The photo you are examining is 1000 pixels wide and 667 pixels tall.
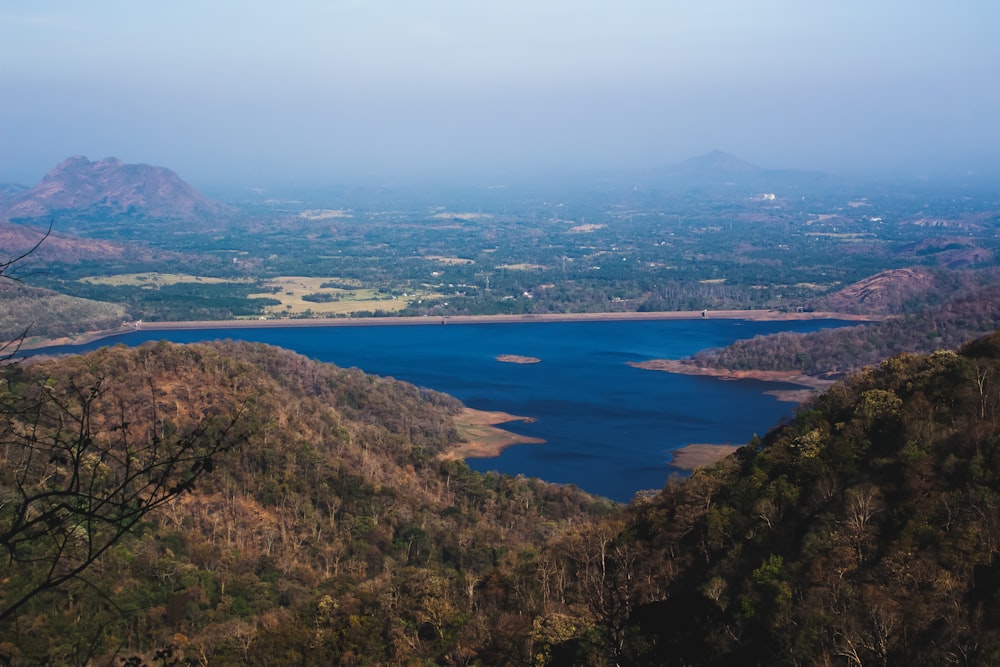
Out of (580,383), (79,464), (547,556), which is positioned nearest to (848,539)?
(547,556)

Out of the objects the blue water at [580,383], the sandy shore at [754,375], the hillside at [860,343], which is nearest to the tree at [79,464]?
the blue water at [580,383]

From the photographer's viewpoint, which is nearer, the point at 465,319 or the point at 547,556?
the point at 547,556

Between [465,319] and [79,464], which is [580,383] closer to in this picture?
[465,319]

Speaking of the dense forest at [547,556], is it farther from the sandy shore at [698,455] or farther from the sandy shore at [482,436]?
the sandy shore at [482,436]

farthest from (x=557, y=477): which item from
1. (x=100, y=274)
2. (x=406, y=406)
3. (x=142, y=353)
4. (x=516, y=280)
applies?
(x=100, y=274)

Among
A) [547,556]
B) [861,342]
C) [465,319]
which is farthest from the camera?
[465,319]

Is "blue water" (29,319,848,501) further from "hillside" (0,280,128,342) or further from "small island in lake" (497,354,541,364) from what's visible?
"hillside" (0,280,128,342)
